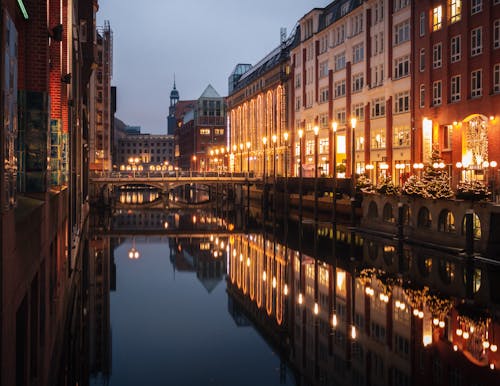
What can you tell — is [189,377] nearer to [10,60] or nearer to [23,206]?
[23,206]

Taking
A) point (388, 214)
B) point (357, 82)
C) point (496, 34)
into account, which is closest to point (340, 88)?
point (357, 82)

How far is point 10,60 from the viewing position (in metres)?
9.35

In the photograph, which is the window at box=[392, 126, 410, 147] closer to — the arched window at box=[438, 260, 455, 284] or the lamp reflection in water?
the lamp reflection in water

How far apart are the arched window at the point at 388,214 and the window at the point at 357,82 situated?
27.7 metres

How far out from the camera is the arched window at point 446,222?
118ft

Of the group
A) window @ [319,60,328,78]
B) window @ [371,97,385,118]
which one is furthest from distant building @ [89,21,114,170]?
window @ [371,97,385,118]

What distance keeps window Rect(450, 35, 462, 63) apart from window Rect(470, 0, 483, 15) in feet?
8.06

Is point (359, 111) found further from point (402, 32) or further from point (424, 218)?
point (424, 218)

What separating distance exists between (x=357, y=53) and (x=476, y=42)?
74.6ft

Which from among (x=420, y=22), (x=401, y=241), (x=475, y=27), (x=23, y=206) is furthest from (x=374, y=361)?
(x=420, y=22)

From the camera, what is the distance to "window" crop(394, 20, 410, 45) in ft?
196

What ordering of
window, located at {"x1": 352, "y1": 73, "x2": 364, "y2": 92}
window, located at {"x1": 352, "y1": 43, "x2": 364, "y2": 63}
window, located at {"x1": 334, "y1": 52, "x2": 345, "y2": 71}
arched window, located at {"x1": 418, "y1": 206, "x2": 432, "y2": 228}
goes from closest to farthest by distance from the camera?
1. arched window, located at {"x1": 418, "y1": 206, "x2": 432, "y2": 228}
2. window, located at {"x1": 352, "y1": 43, "x2": 364, "y2": 63}
3. window, located at {"x1": 352, "y1": 73, "x2": 364, "y2": 92}
4. window, located at {"x1": 334, "y1": 52, "x2": 345, "y2": 71}

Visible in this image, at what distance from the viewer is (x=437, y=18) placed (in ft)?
179

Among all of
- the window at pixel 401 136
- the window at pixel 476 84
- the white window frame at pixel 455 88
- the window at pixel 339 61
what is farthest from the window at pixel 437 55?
the window at pixel 339 61
